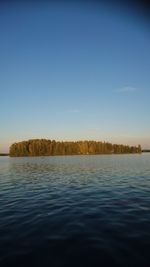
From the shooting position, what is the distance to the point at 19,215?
1578cm

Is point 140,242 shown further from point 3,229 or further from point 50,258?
point 3,229

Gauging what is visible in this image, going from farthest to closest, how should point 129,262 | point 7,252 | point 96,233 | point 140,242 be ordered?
point 96,233 → point 140,242 → point 7,252 → point 129,262

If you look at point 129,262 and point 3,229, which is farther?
point 3,229

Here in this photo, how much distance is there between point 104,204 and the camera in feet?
60.2

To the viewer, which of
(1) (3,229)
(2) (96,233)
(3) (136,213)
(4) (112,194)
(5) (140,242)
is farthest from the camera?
(4) (112,194)

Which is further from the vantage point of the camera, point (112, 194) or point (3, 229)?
point (112, 194)

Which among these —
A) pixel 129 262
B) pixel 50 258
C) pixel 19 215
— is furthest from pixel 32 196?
pixel 129 262

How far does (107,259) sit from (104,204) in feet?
31.4

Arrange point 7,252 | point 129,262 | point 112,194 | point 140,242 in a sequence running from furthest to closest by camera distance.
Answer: point 112,194, point 140,242, point 7,252, point 129,262

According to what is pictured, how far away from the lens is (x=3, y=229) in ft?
41.9

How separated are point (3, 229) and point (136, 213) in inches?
326

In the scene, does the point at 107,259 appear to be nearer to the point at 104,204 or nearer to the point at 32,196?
the point at 104,204

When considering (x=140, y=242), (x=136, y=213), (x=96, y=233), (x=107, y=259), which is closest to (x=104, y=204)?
(x=136, y=213)

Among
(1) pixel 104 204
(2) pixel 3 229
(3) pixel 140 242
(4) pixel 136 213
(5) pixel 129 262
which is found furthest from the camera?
(1) pixel 104 204
